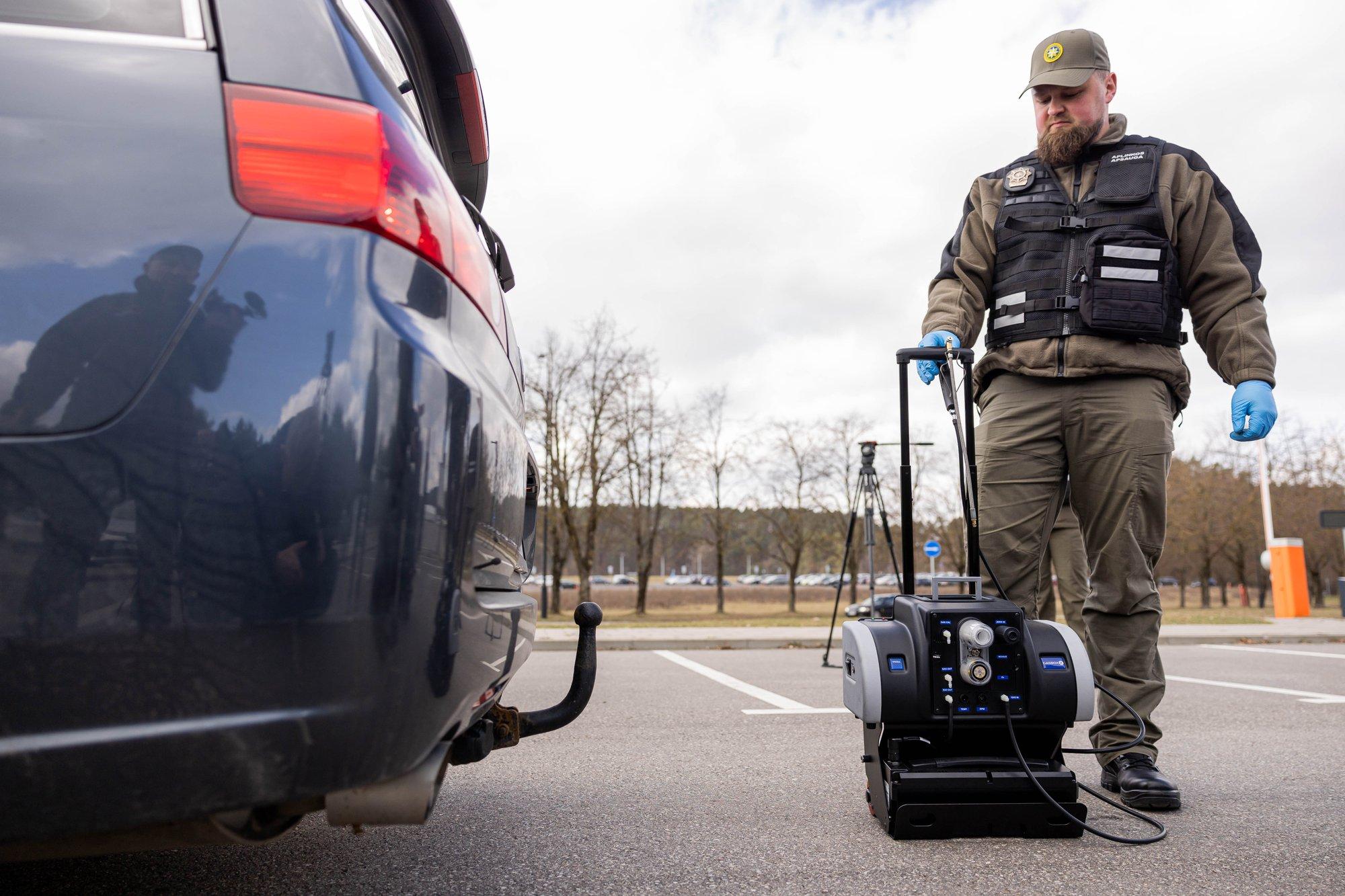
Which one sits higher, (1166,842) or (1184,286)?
(1184,286)

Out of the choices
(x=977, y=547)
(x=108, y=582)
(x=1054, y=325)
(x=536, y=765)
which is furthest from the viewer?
(x=536, y=765)

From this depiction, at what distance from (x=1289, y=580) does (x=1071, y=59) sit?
66.3ft

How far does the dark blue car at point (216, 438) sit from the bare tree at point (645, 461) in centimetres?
2500

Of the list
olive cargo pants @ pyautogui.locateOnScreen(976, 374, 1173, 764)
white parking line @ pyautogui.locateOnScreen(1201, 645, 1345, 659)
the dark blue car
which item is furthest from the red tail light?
white parking line @ pyautogui.locateOnScreen(1201, 645, 1345, 659)

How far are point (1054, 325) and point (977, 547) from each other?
792 mm

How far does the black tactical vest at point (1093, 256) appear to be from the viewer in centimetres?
278

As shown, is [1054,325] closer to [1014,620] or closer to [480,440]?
[1014,620]

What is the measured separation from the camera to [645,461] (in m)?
28.0

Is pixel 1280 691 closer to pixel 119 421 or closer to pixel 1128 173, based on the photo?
pixel 1128 173

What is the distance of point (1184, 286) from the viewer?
117 inches

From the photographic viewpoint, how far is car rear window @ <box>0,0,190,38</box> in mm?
1159

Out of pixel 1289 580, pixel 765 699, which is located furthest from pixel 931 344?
pixel 1289 580

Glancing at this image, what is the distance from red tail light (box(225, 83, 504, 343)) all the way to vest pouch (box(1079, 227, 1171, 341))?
2.24 metres

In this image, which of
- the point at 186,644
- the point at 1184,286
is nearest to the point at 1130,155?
the point at 1184,286
